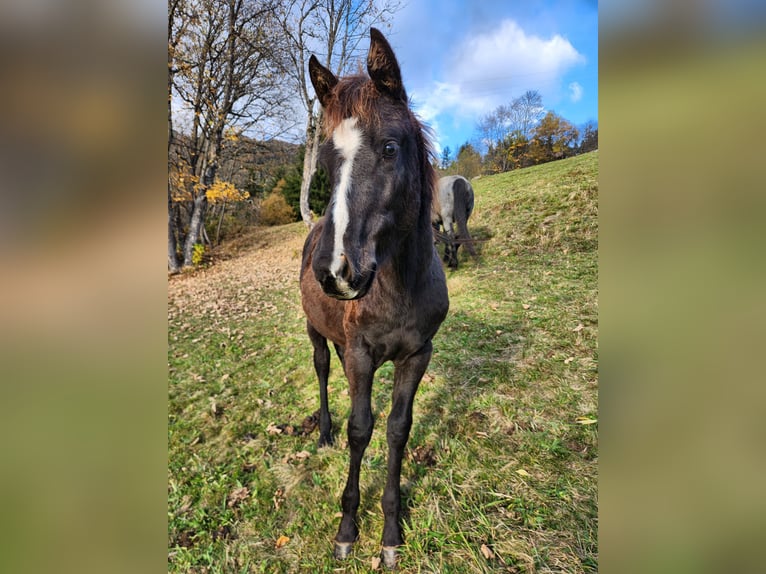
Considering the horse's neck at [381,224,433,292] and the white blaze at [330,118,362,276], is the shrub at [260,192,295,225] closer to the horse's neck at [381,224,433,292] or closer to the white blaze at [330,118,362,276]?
the horse's neck at [381,224,433,292]

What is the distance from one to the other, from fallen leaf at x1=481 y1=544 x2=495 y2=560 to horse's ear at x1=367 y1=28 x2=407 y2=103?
8.33 feet

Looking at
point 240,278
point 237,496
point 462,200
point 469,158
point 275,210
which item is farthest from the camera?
point 275,210

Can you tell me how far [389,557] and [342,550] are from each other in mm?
292

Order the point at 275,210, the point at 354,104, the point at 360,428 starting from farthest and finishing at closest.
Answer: the point at 275,210
the point at 360,428
the point at 354,104

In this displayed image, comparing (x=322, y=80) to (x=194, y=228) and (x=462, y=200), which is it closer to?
(x=462, y=200)

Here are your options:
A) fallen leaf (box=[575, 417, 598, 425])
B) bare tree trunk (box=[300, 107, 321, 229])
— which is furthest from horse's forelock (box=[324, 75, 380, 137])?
bare tree trunk (box=[300, 107, 321, 229])

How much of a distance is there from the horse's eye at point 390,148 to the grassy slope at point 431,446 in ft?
7.32

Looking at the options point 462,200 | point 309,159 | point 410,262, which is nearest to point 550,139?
point 462,200

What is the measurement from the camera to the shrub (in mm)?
13524

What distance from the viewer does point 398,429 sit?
1984mm

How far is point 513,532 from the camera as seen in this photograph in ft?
6.57
